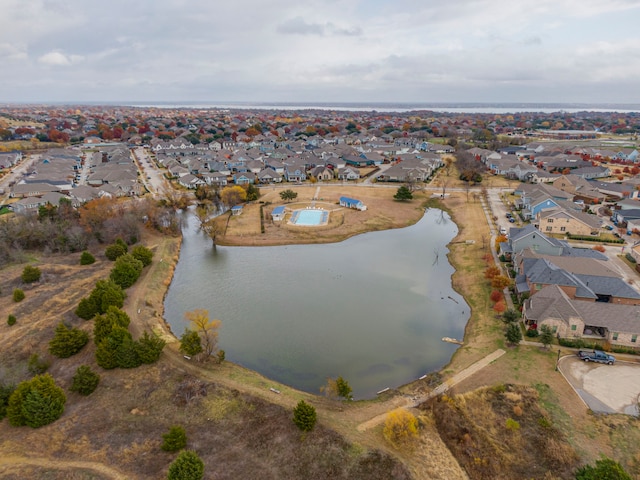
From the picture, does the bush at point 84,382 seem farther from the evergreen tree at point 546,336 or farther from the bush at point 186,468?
the evergreen tree at point 546,336

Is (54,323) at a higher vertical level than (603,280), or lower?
lower

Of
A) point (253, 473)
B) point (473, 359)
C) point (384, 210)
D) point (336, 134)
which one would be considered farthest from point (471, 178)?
point (336, 134)

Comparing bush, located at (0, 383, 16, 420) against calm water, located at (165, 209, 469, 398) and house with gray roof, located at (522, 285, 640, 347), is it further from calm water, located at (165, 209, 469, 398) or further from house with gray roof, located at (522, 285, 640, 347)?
house with gray roof, located at (522, 285, 640, 347)

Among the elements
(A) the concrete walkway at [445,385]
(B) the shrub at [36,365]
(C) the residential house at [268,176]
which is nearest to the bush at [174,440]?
(A) the concrete walkway at [445,385]

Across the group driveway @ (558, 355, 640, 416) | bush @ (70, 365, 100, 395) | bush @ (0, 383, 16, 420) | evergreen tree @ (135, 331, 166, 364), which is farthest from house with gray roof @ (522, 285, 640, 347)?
bush @ (0, 383, 16, 420)

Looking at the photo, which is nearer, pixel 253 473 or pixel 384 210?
pixel 253 473

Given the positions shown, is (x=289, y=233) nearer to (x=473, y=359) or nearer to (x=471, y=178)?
(x=473, y=359)

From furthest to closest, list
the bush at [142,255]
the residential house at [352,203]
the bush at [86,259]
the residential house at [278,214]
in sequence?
the residential house at [352,203]
the residential house at [278,214]
the bush at [86,259]
the bush at [142,255]
